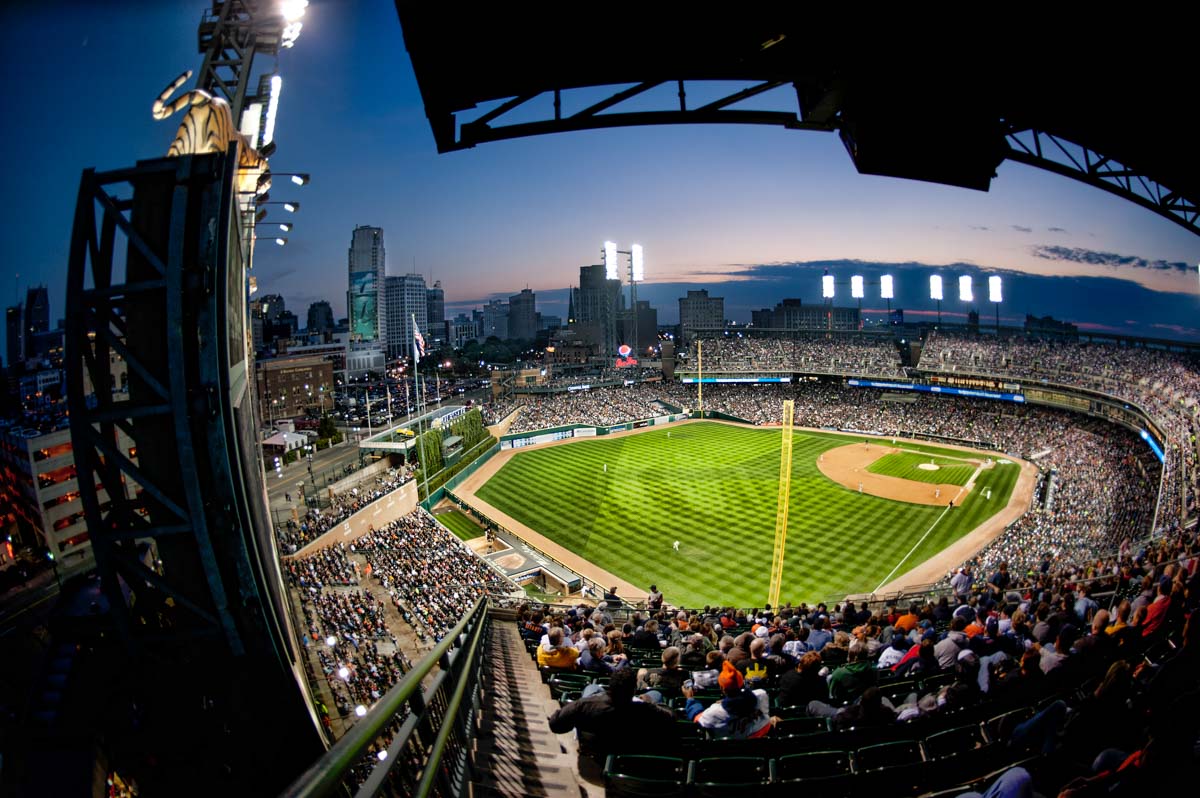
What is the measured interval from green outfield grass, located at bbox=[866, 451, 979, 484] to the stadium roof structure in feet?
124

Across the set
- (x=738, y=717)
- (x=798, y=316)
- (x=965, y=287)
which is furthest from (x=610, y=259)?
(x=798, y=316)

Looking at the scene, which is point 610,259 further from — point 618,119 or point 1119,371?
point 618,119

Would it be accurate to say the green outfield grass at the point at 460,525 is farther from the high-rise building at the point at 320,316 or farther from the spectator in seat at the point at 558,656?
the high-rise building at the point at 320,316

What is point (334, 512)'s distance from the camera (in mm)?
27234

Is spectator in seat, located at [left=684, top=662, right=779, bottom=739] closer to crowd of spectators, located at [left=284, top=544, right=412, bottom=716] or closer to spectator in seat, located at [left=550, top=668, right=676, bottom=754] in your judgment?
spectator in seat, located at [left=550, top=668, right=676, bottom=754]

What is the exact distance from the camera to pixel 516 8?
3.18 meters

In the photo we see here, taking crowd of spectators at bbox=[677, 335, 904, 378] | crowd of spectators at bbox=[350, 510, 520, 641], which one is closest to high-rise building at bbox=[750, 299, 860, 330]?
crowd of spectators at bbox=[677, 335, 904, 378]

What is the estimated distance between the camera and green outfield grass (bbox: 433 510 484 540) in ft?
100

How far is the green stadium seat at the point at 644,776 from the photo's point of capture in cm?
361

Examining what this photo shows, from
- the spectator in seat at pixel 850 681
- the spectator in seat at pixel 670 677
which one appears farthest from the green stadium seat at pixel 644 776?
the spectator in seat at pixel 850 681

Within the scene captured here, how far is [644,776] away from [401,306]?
193 m

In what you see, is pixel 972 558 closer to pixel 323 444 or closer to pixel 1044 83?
pixel 1044 83

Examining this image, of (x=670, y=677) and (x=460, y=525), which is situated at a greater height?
(x=670, y=677)


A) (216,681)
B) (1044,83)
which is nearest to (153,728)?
(216,681)
